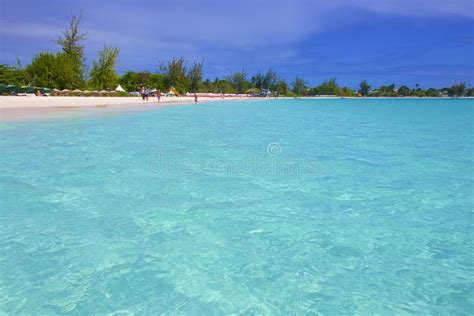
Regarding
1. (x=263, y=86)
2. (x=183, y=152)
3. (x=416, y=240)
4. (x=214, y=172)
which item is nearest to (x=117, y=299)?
(x=416, y=240)

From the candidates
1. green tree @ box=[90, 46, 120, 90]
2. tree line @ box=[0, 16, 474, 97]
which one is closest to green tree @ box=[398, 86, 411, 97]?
tree line @ box=[0, 16, 474, 97]

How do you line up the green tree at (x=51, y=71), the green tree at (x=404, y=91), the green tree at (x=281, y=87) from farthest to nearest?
1. the green tree at (x=404, y=91)
2. the green tree at (x=281, y=87)
3. the green tree at (x=51, y=71)

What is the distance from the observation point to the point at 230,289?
2.72 metres

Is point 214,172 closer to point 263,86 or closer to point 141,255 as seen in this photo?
point 141,255

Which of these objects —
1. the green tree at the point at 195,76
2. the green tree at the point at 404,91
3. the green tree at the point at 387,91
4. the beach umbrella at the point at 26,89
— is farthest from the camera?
the green tree at the point at 404,91

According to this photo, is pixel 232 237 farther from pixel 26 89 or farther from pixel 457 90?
pixel 457 90

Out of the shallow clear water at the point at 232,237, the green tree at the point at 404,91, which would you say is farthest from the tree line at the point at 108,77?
the green tree at the point at 404,91

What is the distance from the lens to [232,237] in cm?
364

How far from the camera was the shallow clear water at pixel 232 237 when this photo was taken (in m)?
2.60

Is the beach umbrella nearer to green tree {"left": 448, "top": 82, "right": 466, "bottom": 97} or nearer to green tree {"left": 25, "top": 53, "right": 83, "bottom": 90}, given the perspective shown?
green tree {"left": 25, "top": 53, "right": 83, "bottom": 90}

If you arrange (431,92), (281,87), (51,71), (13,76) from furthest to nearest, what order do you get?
(431,92), (281,87), (13,76), (51,71)

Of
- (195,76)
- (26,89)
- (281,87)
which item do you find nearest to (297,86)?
(281,87)

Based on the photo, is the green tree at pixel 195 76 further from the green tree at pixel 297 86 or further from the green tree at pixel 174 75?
the green tree at pixel 297 86

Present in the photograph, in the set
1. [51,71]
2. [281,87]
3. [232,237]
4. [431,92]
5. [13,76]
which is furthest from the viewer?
[431,92]
